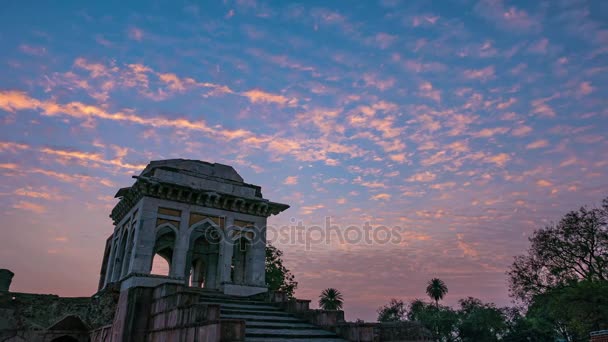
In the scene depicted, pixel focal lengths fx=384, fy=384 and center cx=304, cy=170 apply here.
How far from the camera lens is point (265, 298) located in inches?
631

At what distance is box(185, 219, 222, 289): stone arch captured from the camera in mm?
19180

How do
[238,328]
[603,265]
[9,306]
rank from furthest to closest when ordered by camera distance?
[603,265]
[9,306]
[238,328]

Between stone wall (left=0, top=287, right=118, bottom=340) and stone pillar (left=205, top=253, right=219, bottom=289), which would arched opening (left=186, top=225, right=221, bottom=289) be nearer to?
stone pillar (left=205, top=253, right=219, bottom=289)

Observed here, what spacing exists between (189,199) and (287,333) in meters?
9.69

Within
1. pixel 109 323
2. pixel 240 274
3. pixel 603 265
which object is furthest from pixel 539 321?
pixel 109 323

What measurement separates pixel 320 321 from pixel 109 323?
31.6 feet

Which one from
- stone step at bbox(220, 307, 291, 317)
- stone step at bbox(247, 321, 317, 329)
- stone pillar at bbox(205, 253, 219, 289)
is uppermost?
stone pillar at bbox(205, 253, 219, 289)

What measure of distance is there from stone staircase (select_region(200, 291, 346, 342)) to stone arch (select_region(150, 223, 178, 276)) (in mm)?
4235

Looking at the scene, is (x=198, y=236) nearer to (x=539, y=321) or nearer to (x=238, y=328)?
(x=238, y=328)

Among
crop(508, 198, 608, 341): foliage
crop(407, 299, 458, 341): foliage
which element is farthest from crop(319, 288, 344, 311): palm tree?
crop(508, 198, 608, 341): foliage

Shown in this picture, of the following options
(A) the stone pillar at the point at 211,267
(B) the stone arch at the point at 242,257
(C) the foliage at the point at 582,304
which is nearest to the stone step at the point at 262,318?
(B) the stone arch at the point at 242,257

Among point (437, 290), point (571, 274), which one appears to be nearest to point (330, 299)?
point (437, 290)

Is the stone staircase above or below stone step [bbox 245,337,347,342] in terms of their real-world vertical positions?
above

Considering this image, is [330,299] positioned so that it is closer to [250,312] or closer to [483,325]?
[483,325]
